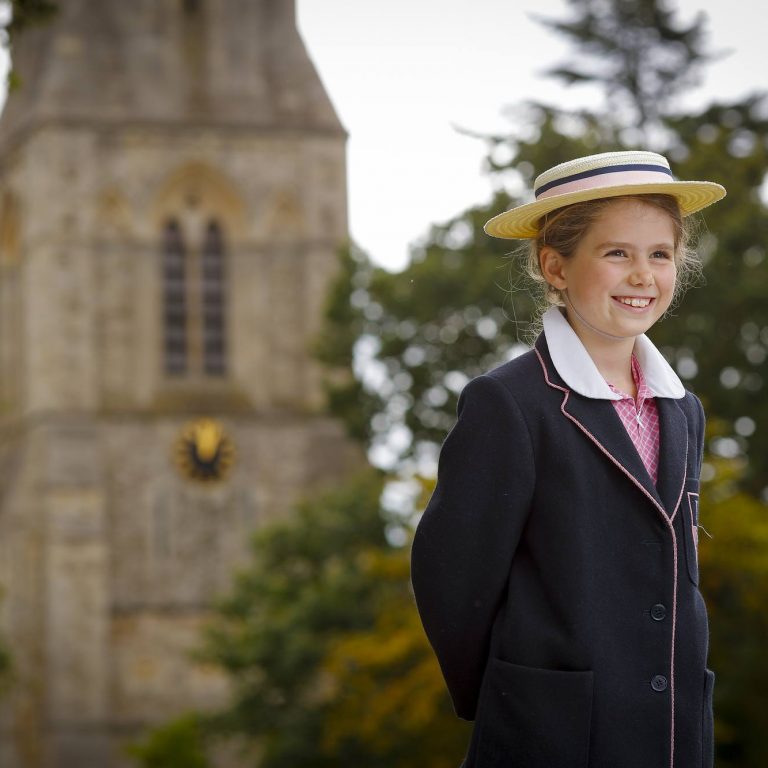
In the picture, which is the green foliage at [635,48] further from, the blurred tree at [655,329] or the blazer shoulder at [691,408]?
the blazer shoulder at [691,408]

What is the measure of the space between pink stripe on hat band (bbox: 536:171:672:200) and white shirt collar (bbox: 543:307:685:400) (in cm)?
22

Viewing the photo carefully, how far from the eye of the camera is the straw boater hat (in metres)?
3.70

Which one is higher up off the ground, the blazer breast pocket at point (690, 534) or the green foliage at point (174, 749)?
the blazer breast pocket at point (690, 534)

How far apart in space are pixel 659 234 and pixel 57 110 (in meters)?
42.6

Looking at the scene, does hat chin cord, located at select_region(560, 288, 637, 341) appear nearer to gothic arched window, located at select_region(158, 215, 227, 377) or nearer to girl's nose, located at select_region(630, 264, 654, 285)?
girl's nose, located at select_region(630, 264, 654, 285)

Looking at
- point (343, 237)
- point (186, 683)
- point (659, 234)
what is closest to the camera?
point (659, 234)

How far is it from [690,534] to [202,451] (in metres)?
40.9

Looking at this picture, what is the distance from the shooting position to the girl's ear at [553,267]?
12.5 feet

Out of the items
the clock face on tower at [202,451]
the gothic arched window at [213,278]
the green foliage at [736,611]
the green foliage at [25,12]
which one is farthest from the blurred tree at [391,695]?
the gothic arched window at [213,278]

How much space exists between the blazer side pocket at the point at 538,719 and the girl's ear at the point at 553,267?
0.66m

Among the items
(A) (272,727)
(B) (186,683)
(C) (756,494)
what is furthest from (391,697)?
(B) (186,683)

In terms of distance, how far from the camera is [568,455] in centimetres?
361

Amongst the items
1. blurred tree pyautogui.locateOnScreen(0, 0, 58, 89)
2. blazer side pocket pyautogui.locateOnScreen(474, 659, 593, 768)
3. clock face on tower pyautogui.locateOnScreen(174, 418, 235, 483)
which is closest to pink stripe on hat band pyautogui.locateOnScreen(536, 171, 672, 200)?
blazer side pocket pyautogui.locateOnScreen(474, 659, 593, 768)

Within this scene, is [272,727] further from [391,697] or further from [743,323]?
[743,323]
